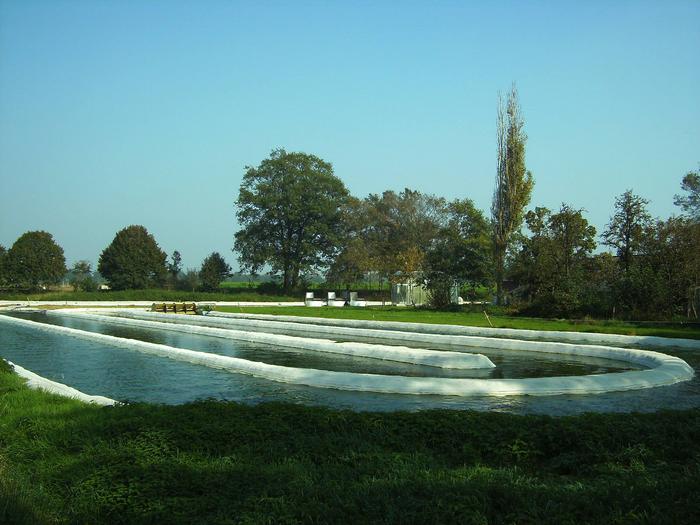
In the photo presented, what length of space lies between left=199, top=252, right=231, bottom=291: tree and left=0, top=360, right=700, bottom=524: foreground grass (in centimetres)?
5409

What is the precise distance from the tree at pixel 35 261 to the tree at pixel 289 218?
1918 cm

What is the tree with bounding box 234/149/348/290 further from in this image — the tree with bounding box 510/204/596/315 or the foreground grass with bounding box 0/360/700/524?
the foreground grass with bounding box 0/360/700/524

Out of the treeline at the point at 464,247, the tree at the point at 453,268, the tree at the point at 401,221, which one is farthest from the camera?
the tree at the point at 401,221

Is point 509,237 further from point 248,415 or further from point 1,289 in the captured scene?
point 1,289

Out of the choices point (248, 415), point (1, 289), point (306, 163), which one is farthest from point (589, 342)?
point (1, 289)

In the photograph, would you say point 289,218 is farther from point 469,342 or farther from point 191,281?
point 469,342

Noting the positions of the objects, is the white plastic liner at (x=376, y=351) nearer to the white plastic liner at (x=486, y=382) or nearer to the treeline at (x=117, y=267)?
the white plastic liner at (x=486, y=382)

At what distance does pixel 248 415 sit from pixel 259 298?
46540 mm

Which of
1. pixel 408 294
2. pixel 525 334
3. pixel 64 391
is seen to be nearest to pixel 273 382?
pixel 64 391

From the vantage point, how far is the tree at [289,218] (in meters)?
61.1

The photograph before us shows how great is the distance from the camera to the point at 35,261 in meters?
61.7

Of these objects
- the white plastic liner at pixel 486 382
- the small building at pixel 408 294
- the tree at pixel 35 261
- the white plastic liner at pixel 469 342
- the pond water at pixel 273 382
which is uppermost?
the tree at pixel 35 261

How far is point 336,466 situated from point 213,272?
5815 centimetres

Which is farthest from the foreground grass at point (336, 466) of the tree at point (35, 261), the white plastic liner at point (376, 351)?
the tree at point (35, 261)
